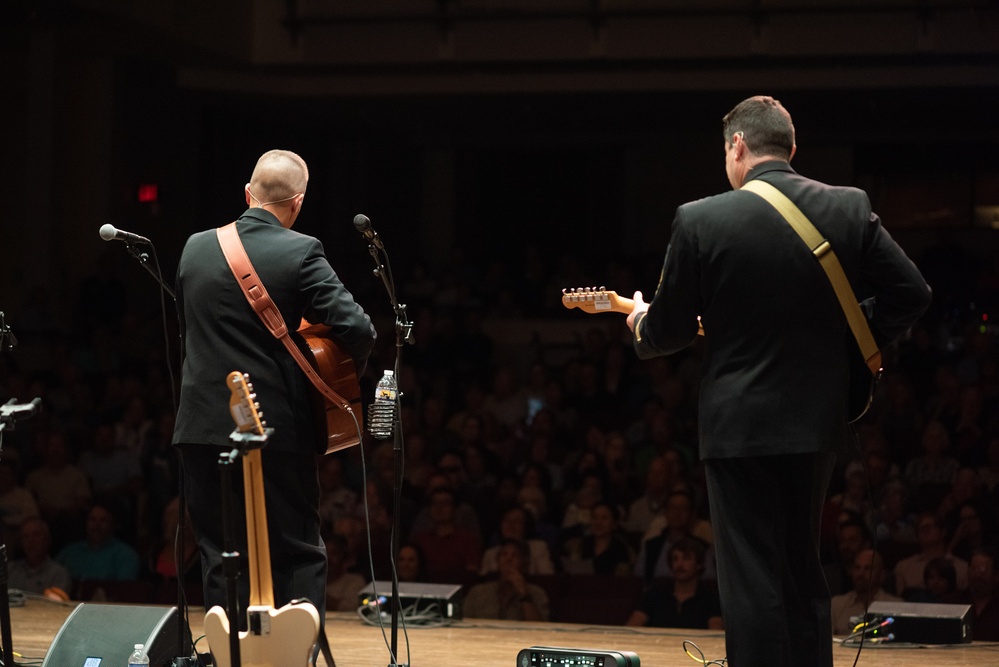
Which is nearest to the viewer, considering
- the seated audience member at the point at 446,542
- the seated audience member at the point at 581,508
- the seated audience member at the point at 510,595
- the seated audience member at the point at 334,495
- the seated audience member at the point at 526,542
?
the seated audience member at the point at 510,595

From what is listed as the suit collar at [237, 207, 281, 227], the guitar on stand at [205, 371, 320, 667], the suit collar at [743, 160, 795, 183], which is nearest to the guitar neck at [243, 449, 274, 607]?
the guitar on stand at [205, 371, 320, 667]

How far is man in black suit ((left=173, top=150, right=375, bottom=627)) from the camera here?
328 cm

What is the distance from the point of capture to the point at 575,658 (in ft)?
11.9

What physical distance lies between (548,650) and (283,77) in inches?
303

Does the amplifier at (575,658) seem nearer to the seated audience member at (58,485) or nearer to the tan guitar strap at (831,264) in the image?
the tan guitar strap at (831,264)

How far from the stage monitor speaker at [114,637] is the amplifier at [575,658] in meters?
0.98

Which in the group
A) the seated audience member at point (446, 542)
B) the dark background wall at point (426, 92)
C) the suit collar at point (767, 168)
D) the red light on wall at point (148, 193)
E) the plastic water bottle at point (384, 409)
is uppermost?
the dark background wall at point (426, 92)

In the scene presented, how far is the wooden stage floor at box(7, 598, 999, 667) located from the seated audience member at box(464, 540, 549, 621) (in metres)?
0.96

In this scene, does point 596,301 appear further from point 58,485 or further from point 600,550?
point 58,485

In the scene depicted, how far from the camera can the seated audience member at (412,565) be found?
6285mm

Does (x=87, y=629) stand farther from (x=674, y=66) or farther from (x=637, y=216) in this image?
(x=637, y=216)

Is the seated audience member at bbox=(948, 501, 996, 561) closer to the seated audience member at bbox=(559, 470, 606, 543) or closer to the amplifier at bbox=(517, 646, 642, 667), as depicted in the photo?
the seated audience member at bbox=(559, 470, 606, 543)

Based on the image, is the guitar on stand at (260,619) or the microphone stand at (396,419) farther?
the microphone stand at (396,419)

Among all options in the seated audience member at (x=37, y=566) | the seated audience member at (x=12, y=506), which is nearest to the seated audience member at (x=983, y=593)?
the seated audience member at (x=37, y=566)
